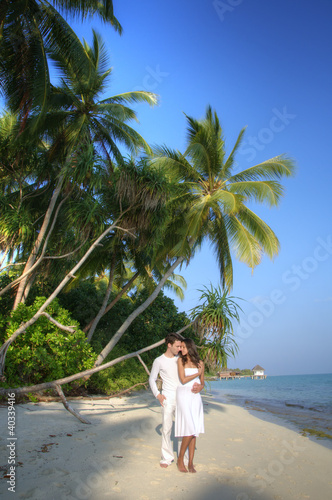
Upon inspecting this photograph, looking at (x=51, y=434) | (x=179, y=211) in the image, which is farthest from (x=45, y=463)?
(x=179, y=211)

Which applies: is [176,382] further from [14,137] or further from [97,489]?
[14,137]

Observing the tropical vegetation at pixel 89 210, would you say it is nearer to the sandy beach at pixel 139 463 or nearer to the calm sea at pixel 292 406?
the sandy beach at pixel 139 463

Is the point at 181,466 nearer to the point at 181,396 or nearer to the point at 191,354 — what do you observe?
the point at 181,396

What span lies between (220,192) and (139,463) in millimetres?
8783

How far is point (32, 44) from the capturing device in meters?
8.91

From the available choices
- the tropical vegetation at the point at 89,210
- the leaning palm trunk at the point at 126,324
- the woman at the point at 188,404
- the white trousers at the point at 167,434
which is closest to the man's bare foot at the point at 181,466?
the woman at the point at 188,404

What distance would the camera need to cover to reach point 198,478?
3850 mm

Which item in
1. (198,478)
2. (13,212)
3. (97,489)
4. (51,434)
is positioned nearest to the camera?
(97,489)

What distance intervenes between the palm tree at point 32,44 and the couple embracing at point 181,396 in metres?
7.59

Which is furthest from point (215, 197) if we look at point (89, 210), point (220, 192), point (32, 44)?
point (32, 44)

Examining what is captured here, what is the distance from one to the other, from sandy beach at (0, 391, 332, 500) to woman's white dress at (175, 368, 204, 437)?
18.2 inches

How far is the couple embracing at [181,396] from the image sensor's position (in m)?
4.11

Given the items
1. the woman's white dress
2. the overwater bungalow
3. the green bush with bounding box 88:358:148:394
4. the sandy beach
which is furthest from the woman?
the overwater bungalow

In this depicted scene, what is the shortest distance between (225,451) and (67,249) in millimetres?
6880
